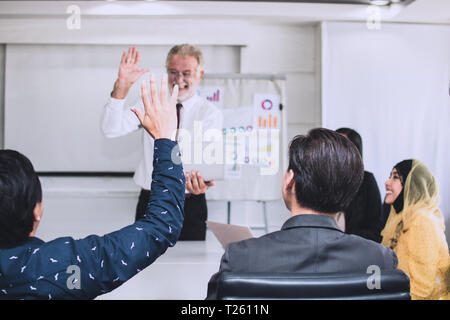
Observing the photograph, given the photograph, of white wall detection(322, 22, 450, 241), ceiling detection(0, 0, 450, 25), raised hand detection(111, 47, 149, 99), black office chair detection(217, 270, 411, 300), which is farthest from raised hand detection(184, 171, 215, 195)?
ceiling detection(0, 0, 450, 25)

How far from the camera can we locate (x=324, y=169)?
2.84ft

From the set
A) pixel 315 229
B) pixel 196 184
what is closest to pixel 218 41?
pixel 196 184

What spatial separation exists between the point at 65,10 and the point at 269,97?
5.01 feet

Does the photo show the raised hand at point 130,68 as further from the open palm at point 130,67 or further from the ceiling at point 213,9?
the ceiling at point 213,9

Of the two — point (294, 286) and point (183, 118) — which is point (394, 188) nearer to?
point (183, 118)

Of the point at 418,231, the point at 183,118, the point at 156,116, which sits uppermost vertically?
the point at 183,118

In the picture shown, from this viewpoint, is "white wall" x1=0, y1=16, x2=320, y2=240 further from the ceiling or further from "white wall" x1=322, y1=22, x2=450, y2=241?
"white wall" x1=322, y1=22, x2=450, y2=241

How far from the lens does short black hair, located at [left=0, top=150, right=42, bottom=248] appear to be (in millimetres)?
680

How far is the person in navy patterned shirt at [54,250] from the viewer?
2.24 feet

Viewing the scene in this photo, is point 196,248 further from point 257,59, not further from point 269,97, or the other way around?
point 257,59

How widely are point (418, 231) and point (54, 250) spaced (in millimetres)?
1283

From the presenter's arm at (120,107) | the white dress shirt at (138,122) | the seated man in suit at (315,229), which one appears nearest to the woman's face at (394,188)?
the white dress shirt at (138,122)

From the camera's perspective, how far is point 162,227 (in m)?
0.76
